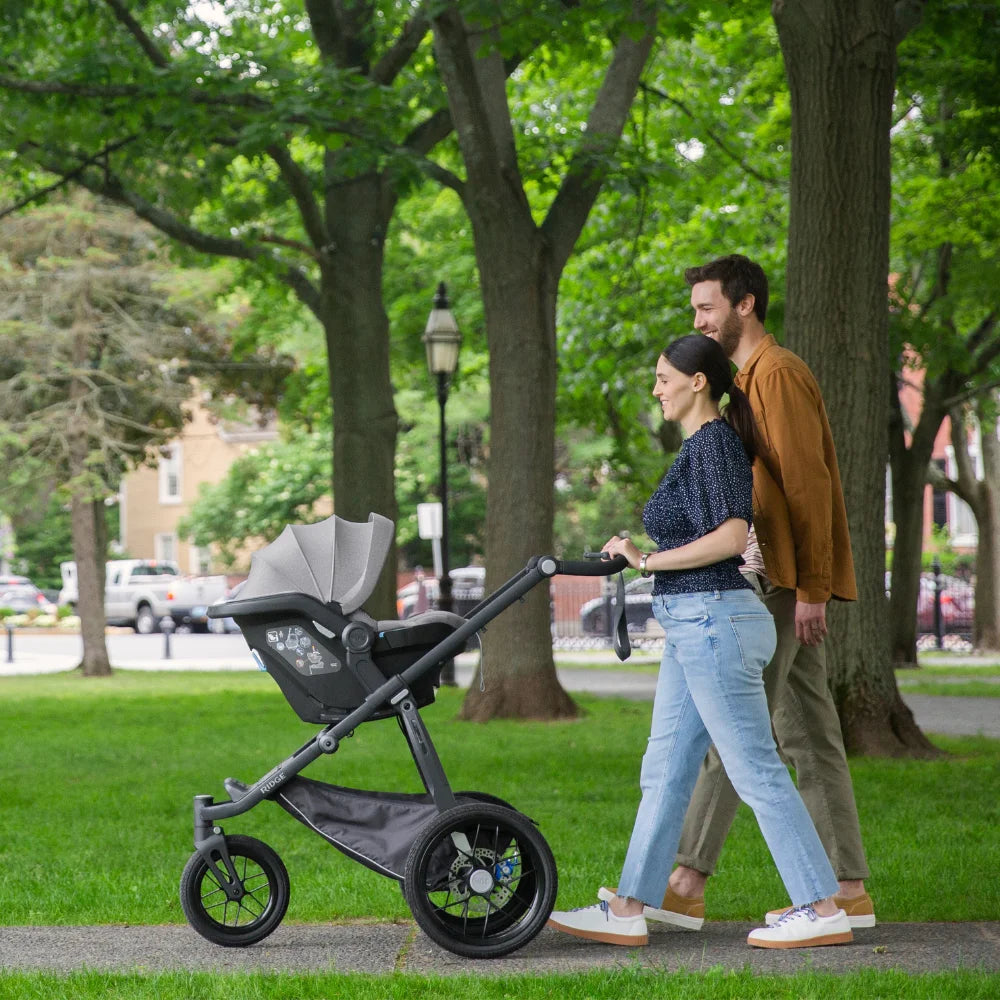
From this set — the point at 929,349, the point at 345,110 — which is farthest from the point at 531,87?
the point at 345,110

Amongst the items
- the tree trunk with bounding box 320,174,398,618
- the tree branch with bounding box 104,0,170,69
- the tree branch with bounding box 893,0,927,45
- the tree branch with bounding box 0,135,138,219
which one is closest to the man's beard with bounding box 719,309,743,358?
the tree branch with bounding box 893,0,927,45

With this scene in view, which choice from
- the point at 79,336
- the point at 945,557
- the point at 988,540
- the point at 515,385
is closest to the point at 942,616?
the point at 988,540

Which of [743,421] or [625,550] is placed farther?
[743,421]

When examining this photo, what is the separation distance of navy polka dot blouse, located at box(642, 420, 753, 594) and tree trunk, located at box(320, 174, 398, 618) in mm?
11340

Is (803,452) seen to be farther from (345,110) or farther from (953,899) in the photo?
(345,110)

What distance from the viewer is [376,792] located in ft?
16.5

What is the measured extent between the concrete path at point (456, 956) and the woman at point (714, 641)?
13 centimetres

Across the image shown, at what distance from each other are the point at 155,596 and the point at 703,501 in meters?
41.1

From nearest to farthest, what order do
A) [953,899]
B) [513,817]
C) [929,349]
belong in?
[513,817]
[953,899]
[929,349]

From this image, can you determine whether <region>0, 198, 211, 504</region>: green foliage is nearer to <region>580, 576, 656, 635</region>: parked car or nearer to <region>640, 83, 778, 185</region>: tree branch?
<region>640, 83, 778, 185</region>: tree branch

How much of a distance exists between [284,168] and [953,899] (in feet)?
40.0

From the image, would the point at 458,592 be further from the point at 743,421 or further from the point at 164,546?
the point at 743,421

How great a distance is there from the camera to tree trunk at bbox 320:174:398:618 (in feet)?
53.8

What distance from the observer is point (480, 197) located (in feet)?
43.4
